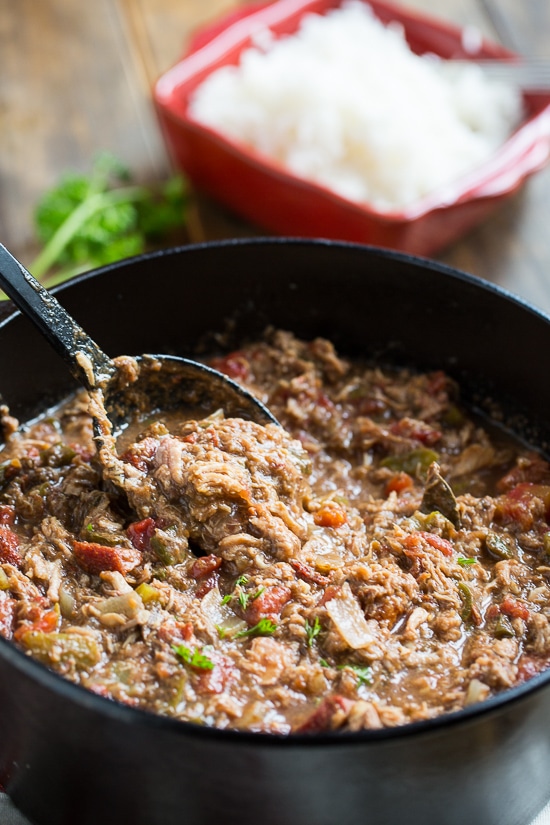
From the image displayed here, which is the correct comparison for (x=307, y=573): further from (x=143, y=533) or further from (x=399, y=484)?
(x=399, y=484)

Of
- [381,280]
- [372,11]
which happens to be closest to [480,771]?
[381,280]

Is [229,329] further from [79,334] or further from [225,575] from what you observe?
[225,575]

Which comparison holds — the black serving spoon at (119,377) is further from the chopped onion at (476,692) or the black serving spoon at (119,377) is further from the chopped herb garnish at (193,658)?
the chopped onion at (476,692)

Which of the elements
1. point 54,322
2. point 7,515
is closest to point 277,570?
point 7,515

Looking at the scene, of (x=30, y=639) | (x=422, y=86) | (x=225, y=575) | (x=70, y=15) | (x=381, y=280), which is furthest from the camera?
(x=70, y=15)

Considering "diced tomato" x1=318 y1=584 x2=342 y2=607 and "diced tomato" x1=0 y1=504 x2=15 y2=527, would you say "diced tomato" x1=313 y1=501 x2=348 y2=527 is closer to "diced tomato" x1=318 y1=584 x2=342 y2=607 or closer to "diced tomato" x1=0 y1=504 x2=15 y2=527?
"diced tomato" x1=318 y1=584 x2=342 y2=607

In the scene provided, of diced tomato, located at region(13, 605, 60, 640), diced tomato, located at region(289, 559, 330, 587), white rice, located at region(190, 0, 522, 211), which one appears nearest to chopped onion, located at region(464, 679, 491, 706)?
diced tomato, located at region(289, 559, 330, 587)

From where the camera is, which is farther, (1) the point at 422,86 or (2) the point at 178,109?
(1) the point at 422,86

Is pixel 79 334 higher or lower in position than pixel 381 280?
higher
